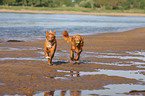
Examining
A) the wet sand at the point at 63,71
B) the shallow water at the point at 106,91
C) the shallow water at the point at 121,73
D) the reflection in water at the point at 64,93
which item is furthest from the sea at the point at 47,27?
the reflection in water at the point at 64,93

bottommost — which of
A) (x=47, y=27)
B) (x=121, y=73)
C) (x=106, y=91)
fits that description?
(x=47, y=27)

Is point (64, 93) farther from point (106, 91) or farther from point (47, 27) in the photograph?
point (47, 27)

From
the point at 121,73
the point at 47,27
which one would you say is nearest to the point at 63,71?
the point at 121,73

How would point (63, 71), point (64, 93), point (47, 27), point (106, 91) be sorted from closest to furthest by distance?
1. point (64, 93)
2. point (106, 91)
3. point (63, 71)
4. point (47, 27)

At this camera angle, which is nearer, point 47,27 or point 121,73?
point 121,73

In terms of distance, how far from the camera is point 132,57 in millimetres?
15508

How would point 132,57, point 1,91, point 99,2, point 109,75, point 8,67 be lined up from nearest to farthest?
point 1,91 → point 109,75 → point 8,67 → point 132,57 → point 99,2

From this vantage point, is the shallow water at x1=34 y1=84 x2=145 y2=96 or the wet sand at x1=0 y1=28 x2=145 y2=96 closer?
the shallow water at x1=34 y1=84 x2=145 y2=96

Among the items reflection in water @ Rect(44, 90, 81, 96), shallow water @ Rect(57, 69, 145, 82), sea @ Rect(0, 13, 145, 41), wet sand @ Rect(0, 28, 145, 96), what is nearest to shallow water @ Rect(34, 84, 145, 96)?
reflection in water @ Rect(44, 90, 81, 96)

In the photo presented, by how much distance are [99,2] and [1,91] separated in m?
161

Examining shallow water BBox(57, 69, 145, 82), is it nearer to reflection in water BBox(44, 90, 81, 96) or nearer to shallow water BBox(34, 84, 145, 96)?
shallow water BBox(34, 84, 145, 96)

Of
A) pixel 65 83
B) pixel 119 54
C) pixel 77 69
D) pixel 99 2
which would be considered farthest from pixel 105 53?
pixel 99 2

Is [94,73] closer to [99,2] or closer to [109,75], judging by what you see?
[109,75]

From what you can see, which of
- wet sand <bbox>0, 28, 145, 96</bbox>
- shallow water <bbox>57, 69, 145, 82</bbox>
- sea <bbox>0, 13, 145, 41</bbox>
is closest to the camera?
wet sand <bbox>0, 28, 145, 96</bbox>
